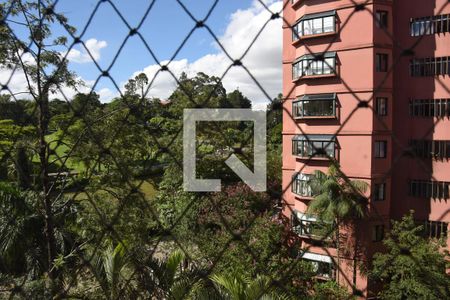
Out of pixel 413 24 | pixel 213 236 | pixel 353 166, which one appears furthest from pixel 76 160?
pixel 413 24

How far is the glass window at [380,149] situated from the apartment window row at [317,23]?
137 centimetres

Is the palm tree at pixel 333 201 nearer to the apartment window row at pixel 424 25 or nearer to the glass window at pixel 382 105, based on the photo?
the glass window at pixel 382 105

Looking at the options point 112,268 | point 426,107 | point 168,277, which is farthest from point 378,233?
point 112,268

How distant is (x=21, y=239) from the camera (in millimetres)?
2939

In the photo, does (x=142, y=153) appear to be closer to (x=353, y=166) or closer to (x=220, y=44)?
(x=353, y=166)

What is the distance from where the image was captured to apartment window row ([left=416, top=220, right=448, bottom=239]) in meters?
4.81

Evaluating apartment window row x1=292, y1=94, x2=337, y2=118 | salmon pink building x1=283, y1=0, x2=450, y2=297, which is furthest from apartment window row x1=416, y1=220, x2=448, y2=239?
apartment window row x1=292, y1=94, x2=337, y2=118

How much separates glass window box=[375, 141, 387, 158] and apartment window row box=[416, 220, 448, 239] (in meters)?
1.20

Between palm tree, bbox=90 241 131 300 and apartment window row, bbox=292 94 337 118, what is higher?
apartment window row, bbox=292 94 337 118

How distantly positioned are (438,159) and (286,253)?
6.71 feet

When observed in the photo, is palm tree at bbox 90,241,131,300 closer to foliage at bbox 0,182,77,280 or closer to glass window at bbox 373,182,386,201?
foliage at bbox 0,182,77,280

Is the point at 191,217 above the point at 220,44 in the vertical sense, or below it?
below

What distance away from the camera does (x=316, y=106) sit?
4215 millimetres

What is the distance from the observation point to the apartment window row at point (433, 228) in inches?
189
